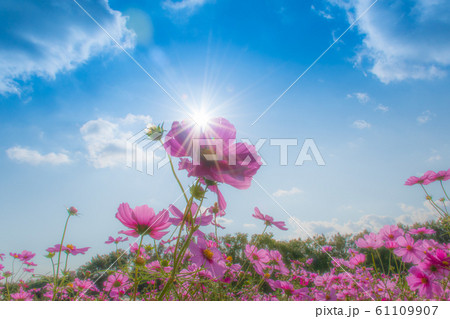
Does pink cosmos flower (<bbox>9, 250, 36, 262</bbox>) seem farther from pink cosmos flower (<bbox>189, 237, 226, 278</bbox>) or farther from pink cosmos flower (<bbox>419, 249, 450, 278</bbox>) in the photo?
pink cosmos flower (<bbox>419, 249, 450, 278</bbox>)

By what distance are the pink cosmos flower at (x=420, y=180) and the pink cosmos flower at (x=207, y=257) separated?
148 cm

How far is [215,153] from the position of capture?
1.45 feet

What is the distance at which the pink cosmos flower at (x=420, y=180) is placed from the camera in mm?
1447

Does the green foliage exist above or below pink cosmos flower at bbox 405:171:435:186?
below

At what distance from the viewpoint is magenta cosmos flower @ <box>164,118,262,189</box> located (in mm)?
425

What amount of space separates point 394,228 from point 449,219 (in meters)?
0.30

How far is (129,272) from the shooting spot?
64 cm

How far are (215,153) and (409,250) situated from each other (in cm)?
147

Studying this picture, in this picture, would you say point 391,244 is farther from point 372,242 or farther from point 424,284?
point 424,284

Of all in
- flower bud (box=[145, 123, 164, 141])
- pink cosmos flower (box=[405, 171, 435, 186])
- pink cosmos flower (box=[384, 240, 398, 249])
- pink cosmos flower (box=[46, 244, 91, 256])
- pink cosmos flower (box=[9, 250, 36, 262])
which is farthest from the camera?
pink cosmos flower (box=[9, 250, 36, 262])

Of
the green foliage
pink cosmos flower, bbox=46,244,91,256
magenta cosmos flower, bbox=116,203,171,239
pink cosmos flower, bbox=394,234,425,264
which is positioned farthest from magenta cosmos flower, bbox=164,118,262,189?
pink cosmos flower, bbox=394,234,425,264

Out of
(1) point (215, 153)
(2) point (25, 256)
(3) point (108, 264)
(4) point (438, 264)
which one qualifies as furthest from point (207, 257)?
(2) point (25, 256)

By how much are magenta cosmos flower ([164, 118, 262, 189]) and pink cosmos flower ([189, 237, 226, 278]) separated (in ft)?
0.85
